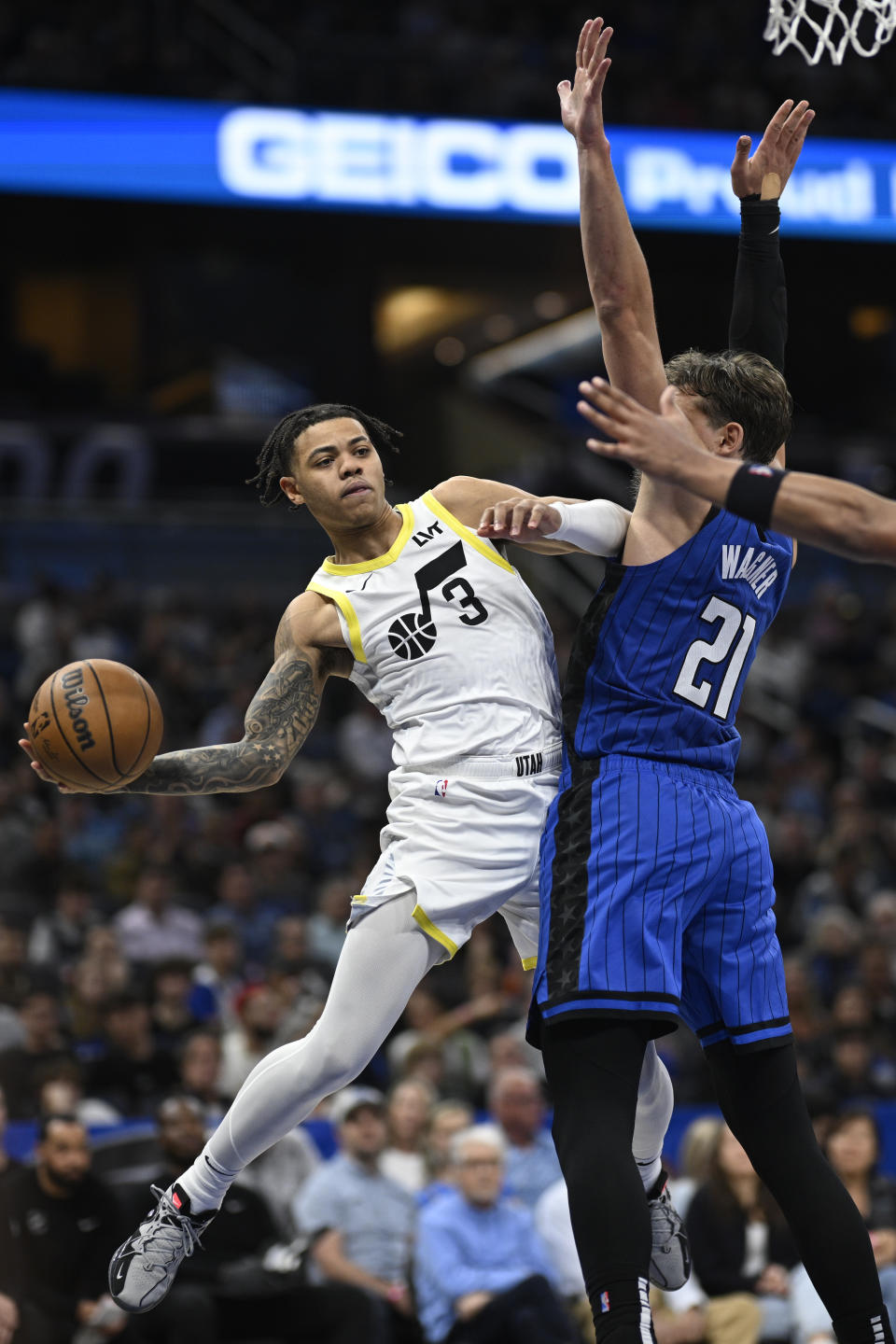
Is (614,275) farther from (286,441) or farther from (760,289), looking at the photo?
(286,441)

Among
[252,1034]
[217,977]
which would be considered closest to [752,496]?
[252,1034]

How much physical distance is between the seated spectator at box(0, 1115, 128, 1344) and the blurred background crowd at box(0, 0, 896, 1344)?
0.06 ft

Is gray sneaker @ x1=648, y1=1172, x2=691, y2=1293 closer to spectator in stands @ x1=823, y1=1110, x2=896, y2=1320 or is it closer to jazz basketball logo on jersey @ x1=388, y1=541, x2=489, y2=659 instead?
jazz basketball logo on jersey @ x1=388, y1=541, x2=489, y2=659

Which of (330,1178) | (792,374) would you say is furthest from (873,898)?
(792,374)

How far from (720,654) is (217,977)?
22.9 ft

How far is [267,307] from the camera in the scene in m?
24.1

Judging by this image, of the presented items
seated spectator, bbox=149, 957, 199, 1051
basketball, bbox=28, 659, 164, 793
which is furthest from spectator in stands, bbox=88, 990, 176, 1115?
basketball, bbox=28, 659, 164, 793

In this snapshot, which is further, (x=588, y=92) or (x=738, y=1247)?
(x=738, y=1247)

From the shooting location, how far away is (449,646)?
→ 15.0 ft

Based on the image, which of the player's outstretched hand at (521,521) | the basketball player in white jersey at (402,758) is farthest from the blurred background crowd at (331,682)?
the player's outstretched hand at (521,521)

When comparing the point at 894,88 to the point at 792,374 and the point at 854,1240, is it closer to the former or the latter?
the point at 792,374

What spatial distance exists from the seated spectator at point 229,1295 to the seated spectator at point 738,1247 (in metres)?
1.69

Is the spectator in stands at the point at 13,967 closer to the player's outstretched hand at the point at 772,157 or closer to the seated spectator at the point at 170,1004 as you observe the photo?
the seated spectator at the point at 170,1004

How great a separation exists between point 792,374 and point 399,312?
20.7ft
